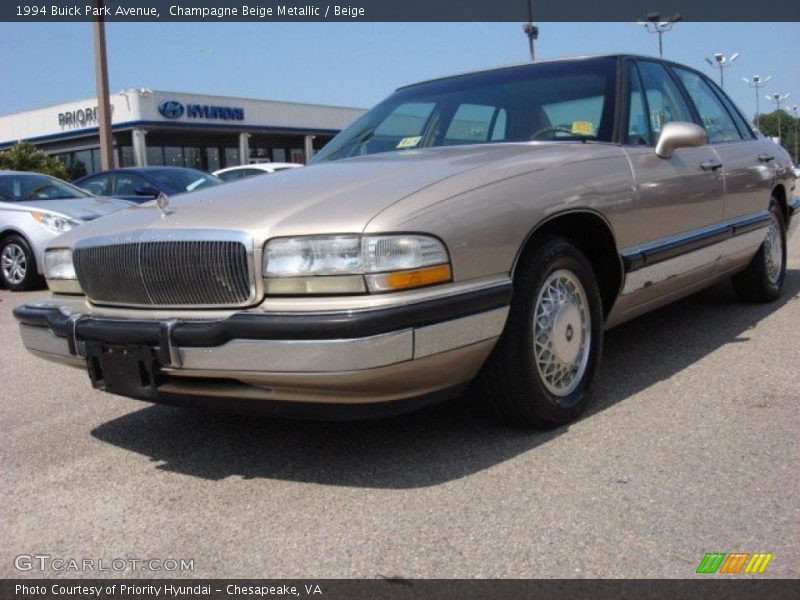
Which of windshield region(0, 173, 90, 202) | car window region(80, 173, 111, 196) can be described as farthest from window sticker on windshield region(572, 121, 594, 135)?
car window region(80, 173, 111, 196)

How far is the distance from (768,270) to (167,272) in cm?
425

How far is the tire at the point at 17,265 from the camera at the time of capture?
329 inches

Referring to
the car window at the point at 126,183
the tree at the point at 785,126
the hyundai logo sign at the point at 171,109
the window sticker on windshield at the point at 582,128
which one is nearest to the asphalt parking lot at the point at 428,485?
the window sticker on windshield at the point at 582,128

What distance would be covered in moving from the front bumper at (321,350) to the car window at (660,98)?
1868mm

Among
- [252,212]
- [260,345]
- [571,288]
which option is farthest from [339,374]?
[571,288]

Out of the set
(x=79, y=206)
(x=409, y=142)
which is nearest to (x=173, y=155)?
(x=79, y=206)

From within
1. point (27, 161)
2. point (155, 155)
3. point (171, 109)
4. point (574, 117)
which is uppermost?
→ point (171, 109)

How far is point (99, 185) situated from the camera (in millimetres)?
10938

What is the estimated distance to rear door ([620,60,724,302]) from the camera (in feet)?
12.2

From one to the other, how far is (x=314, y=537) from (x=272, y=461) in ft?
2.29

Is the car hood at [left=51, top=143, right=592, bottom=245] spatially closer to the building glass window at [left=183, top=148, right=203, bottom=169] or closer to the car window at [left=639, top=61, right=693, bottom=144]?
the car window at [left=639, top=61, right=693, bottom=144]

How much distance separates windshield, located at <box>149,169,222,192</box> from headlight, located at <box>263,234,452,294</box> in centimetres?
785

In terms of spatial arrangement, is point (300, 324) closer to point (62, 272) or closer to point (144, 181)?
point (62, 272)
